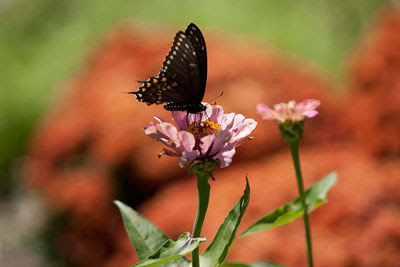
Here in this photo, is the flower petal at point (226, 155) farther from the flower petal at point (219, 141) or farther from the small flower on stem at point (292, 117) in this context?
the small flower on stem at point (292, 117)

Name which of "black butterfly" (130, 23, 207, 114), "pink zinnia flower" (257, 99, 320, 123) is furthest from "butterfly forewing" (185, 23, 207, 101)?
"pink zinnia flower" (257, 99, 320, 123)

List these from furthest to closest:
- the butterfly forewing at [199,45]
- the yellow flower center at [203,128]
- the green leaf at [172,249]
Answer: the butterfly forewing at [199,45], the yellow flower center at [203,128], the green leaf at [172,249]

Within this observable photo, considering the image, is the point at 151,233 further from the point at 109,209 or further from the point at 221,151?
the point at 109,209

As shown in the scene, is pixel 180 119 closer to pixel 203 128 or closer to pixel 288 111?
pixel 203 128

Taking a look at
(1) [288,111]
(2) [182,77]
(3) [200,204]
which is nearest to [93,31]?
(2) [182,77]

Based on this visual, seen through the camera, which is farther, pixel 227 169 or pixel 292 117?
pixel 227 169

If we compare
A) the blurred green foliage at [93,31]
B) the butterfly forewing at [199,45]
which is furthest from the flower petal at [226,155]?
the blurred green foliage at [93,31]

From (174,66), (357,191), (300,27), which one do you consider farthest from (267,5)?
(174,66)

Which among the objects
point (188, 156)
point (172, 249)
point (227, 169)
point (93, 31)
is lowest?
point (172, 249)
